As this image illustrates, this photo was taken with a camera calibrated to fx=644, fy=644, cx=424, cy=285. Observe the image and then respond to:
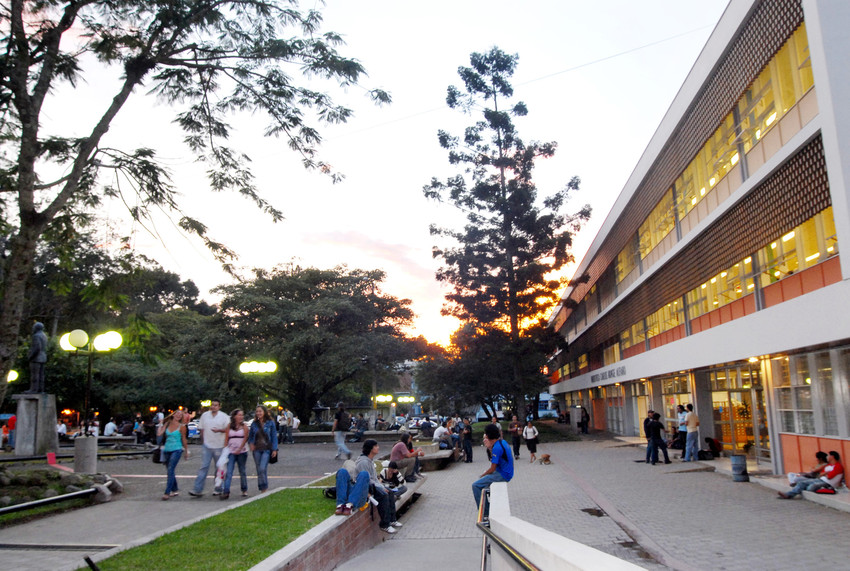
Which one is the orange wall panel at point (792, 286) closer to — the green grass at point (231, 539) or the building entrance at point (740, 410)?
the building entrance at point (740, 410)

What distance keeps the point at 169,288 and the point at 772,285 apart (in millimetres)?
68997

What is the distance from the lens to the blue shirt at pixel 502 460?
364 inches

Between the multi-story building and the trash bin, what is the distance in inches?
33.8

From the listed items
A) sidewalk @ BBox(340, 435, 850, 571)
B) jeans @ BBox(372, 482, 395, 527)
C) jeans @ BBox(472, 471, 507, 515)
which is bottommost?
sidewalk @ BBox(340, 435, 850, 571)

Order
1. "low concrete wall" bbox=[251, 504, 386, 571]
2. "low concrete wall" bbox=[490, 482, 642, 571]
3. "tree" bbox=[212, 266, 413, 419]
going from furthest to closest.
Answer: "tree" bbox=[212, 266, 413, 419]
"low concrete wall" bbox=[251, 504, 386, 571]
"low concrete wall" bbox=[490, 482, 642, 571]

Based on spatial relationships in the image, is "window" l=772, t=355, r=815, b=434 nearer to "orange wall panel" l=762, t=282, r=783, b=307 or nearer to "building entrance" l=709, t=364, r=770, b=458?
"orange wall panel" l=762, t=282, r=783, b=307

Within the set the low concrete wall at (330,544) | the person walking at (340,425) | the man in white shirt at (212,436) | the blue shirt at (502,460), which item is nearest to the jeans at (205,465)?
the man in white shirt at (212,436)

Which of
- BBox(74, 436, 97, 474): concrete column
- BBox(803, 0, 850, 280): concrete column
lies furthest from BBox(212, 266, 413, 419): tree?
BBox(803, 0, 850, 280): concrete column

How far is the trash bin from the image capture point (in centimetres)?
1397

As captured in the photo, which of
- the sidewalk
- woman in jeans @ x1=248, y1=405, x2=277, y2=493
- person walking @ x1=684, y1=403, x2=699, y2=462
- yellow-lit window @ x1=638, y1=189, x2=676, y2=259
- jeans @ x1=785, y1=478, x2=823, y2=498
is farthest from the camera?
yellow-lit window @ x1=638, y1=189, x2=676, y2=259

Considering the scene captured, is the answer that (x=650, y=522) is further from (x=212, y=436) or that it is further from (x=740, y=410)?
(x=740, y=410)

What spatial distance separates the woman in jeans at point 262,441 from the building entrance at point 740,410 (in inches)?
463

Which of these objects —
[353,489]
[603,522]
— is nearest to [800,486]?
[603,522]

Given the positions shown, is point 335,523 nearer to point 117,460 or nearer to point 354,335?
point 117,460
